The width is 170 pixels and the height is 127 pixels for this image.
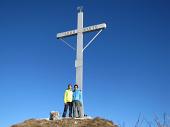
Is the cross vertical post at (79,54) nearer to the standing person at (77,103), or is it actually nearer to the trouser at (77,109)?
the standing person at (77,103)

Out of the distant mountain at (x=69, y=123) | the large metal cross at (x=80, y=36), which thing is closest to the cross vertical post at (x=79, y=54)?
the large metal cross at (x=80, y=36)

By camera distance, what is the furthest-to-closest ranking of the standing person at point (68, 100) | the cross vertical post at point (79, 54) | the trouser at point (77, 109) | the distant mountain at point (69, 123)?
the cross vertical post at point (79, 54) → the standing person at point (68, 100) → the trouser at point (77, 109) → the distant mountain at point (69, 123)

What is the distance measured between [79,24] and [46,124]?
5988mm

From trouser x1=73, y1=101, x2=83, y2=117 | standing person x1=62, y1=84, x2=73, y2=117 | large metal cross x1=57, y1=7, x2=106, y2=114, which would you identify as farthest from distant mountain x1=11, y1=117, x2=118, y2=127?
large metal cross x1=57, y1=7, x2=106, y2=114

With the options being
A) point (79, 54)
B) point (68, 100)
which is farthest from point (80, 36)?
point (68, 100)

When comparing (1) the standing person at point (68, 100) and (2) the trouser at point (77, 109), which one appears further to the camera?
(1) the standing person at point (68, 100)

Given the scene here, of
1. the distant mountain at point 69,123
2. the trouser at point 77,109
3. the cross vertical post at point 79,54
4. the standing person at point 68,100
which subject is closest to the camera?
the distant mountain at point 69,123

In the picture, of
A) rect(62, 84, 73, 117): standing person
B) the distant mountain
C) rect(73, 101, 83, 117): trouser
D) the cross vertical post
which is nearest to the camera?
the distant mountain

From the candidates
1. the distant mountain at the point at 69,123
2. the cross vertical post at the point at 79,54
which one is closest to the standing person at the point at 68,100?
the distant mountain at the point at 69,123

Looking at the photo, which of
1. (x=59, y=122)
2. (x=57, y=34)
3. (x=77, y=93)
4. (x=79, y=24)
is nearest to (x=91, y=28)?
(x=79, y=24)

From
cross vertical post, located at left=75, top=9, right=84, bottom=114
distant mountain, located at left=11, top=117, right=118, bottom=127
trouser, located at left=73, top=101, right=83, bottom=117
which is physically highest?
cross vertical post, located at left=75, top=9, right=84, bottom=114

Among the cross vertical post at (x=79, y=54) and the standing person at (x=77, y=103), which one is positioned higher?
the cross vertical post at (x=79, y=54)

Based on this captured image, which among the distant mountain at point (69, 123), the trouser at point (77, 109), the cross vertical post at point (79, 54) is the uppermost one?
the cross vertical post at point (79, 54)

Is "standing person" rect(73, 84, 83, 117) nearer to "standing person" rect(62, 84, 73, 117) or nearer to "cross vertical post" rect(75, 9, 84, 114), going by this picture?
"standing person" rect(62, 84, 73, 117)
